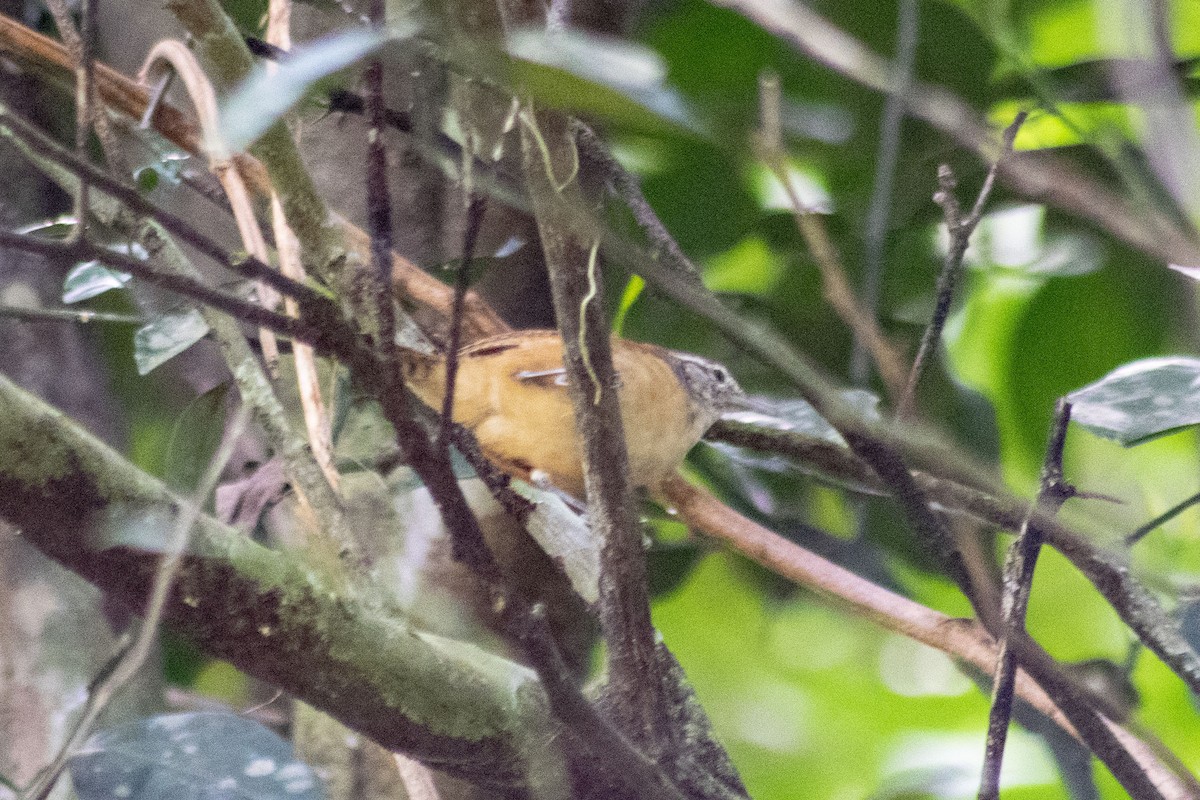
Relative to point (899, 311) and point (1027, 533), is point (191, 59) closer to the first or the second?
point (1027, 533)

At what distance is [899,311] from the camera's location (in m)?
1.28

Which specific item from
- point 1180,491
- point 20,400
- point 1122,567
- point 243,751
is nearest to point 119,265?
point 20,400

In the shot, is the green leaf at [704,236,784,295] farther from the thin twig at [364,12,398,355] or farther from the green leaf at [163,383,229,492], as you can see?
the thin twig at [364,12,398,355]

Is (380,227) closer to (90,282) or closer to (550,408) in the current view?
(550,408)

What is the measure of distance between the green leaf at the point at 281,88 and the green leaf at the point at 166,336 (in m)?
0.75

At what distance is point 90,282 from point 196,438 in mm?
225

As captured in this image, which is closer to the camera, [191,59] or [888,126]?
[888,126]

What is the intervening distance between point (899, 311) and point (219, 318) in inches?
29.9

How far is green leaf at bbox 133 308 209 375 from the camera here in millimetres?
1097

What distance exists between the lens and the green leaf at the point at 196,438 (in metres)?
1.10

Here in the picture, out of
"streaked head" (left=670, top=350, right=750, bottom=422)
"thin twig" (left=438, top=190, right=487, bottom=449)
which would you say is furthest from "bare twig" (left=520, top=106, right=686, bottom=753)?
"streaked head" (left=670, top=350, right=750, bottom=422)

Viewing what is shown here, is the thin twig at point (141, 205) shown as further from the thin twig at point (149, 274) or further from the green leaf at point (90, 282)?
the green leaf at point (90, 282)

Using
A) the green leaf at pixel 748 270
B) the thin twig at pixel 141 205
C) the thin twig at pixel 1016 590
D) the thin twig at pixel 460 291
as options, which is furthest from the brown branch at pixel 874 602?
the thin twig at pixel 141 205

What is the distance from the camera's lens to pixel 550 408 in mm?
1151
